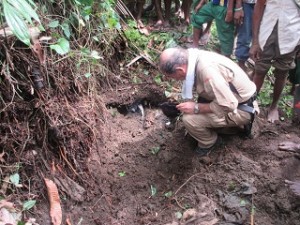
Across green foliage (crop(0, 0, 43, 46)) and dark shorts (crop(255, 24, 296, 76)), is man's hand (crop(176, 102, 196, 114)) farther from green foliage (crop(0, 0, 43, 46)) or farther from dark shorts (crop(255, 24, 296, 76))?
green foliage (crop(0, 0, 43, 46))

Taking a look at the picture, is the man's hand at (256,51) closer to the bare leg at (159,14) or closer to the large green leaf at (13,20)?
the bare leg at (159,14)

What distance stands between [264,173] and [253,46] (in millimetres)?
1486

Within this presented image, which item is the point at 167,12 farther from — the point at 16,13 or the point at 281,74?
the point at 16,13

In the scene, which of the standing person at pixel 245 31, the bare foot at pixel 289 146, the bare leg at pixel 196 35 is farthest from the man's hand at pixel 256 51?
the bare leg at pixel 196 35

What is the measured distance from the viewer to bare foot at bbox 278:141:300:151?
3.84 m

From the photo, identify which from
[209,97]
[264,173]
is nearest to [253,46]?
[209,97]

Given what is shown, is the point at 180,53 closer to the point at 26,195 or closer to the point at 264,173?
the point at 264,173

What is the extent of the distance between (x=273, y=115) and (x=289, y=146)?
2.41ft

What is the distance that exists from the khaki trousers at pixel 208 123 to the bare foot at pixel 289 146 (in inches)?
17.1

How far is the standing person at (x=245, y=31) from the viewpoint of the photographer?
4.71 meters

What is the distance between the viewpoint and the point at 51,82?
3.63 m

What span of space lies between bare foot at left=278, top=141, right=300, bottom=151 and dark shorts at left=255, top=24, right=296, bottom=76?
31.2 inches

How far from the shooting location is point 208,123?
12.8ft

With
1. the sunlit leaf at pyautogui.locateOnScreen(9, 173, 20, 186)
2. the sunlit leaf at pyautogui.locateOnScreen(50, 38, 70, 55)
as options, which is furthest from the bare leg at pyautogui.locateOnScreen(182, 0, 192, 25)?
the sunlit leaf at pyautogui.locateOnScreen(9, 173, 20, 186)
